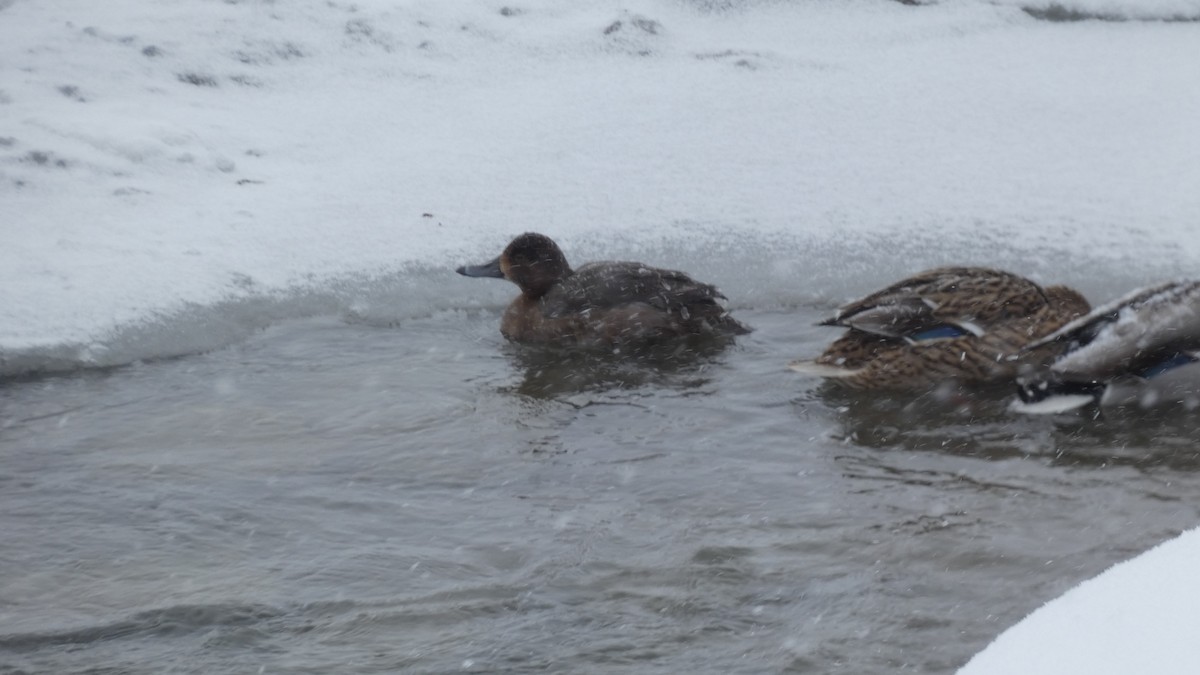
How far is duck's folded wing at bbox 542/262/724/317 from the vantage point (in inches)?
259

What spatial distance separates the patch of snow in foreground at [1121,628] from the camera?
6.29 ft

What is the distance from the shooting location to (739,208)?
24.6ft

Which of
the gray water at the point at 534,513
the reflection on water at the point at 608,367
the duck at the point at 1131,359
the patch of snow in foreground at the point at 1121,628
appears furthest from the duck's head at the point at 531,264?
the patch of snow in foreground at the point at 1121,628

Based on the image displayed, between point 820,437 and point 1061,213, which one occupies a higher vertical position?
point 1061,213

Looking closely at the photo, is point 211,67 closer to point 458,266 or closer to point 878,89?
point 458,266

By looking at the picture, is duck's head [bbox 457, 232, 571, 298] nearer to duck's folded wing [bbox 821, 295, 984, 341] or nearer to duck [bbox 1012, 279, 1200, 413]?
duck's folded wing [bbox 821, 295, 984, 341]

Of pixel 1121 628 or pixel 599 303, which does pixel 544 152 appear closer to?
pixel 599 303

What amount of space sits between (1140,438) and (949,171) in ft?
9.45

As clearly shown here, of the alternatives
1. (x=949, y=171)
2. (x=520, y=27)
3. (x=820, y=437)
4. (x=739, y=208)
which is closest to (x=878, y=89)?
(x=949, y=171)

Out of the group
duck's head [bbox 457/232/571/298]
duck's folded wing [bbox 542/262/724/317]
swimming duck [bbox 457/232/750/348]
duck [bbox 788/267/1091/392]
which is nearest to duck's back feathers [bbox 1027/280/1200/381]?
duck [bbox 788/267/1091/392]

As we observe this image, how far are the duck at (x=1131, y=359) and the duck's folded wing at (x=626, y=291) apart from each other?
1677 mm

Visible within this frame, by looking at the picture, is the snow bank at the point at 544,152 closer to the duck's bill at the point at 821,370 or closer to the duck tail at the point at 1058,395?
the duck's bill at the point at 821,370

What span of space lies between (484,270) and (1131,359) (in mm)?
3064

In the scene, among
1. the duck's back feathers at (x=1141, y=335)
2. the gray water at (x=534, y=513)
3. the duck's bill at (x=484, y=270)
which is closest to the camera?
the gray water at (x=534, y=513)
